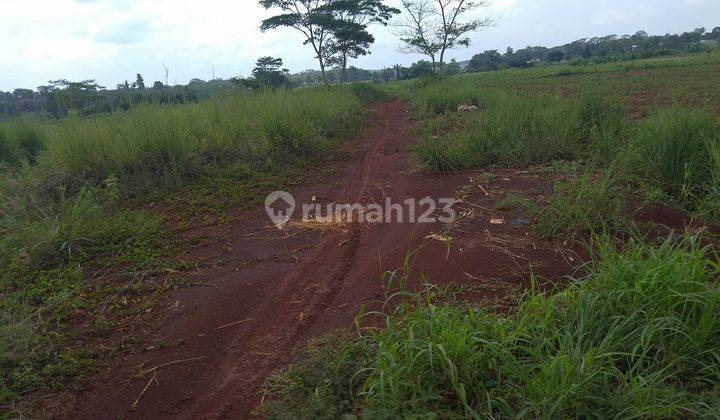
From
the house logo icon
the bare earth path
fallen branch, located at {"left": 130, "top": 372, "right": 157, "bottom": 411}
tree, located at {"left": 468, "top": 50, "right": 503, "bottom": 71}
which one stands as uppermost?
tree, located at {"left": 468, "top": 50, "right": 503, "bottom": 71}

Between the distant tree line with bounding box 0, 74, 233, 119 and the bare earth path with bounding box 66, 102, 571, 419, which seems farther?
the distant tree line with bounding box 0, 74, 233, 119

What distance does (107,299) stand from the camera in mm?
2979

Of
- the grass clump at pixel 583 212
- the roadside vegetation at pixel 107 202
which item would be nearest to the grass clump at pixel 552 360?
the grass clump at pixel 583 212

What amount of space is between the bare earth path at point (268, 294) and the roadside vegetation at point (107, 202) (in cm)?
28

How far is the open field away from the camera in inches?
71.6

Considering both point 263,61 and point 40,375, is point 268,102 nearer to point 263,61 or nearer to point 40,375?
Answer: point 40,375

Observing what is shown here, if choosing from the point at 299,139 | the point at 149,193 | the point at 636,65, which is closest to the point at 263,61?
the point at 299,139

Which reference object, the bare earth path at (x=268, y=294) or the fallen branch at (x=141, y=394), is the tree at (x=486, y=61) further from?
the fallen branch at (x=141, y=394)

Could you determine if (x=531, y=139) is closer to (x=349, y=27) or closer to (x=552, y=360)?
(x=552, y=360)

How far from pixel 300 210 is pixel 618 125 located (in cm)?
389

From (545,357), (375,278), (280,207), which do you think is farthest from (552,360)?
(280,207)

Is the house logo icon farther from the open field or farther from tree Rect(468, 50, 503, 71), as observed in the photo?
tree Rect(468, 50, 503, 71)

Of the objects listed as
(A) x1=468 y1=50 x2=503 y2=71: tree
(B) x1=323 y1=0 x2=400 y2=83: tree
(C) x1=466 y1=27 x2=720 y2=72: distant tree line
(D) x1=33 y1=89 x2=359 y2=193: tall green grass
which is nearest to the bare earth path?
(D) x1=33 y1=89 x2=359 y2=193: tall green grass

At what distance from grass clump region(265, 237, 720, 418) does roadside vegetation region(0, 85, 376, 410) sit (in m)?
1.32
